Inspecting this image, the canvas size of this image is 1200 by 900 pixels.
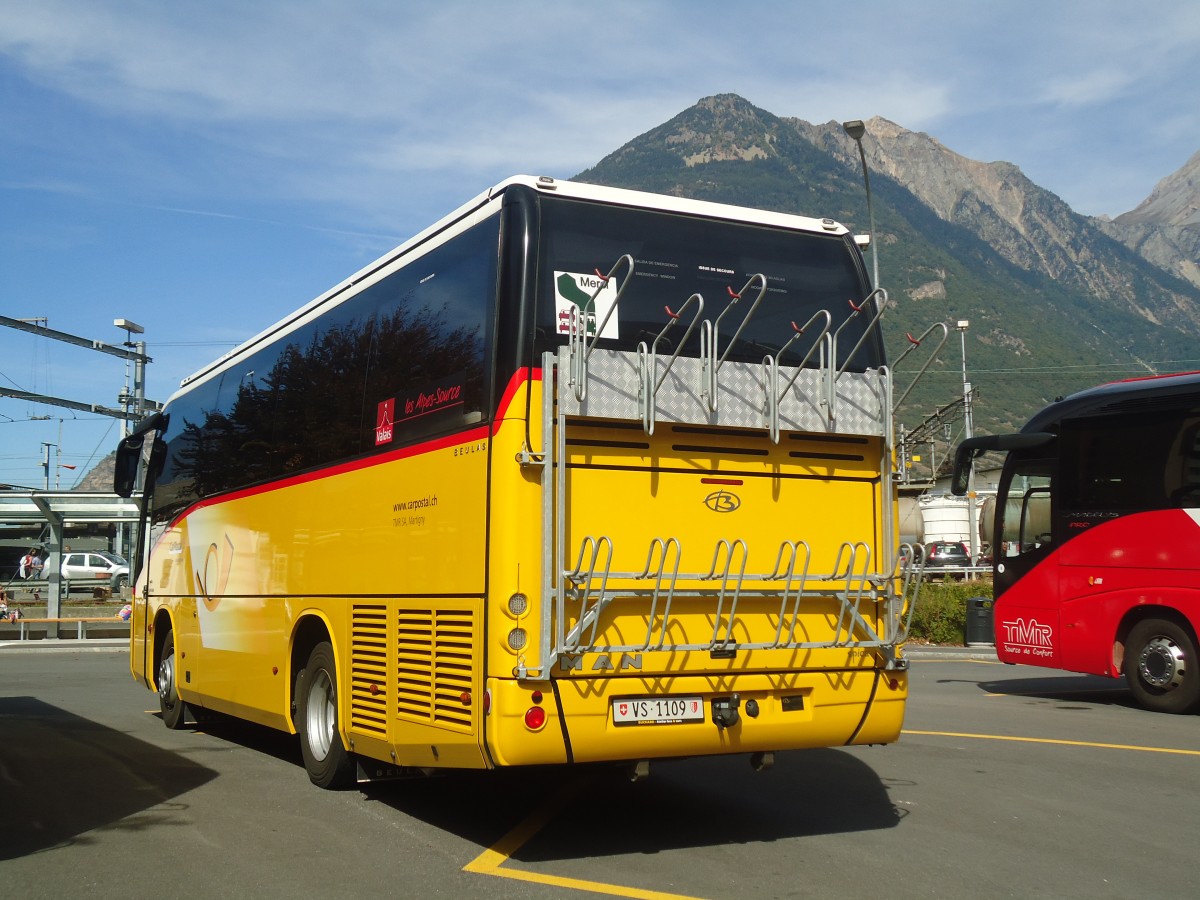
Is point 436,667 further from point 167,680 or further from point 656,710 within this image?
point 167,680

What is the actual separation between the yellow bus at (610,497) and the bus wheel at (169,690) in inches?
188

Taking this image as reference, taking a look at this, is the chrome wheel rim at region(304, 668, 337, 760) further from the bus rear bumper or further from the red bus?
the red bus

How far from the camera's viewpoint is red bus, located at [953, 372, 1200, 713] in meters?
13.7

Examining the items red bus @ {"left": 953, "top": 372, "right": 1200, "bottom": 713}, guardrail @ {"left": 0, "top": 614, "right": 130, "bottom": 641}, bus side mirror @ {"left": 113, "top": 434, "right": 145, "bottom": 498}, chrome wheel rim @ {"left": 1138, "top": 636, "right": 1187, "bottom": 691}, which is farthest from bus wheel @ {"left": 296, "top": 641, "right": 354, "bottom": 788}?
guardrail @ {"left": 0, "top": 614, "right": 130, "bottom": 641}

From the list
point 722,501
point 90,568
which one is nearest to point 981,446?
point 722,501

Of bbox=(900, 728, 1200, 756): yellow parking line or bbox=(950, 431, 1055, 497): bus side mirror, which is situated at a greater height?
bbox=(950, 431, 1055, 497): bus side mirror

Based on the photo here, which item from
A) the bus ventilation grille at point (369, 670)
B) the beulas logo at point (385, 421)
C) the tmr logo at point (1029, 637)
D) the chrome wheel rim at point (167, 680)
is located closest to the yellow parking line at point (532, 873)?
the bus ventilation grille at point (369, 670)

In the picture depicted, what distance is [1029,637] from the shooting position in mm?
15469

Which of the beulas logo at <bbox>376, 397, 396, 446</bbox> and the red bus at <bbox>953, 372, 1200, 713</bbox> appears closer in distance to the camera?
the beulas logo at <bbox>376, 397, 396, 446</bbox>

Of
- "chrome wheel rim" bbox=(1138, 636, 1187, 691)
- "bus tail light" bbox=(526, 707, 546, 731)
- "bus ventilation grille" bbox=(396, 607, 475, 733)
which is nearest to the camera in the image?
"bus tail light" bbox=(526, 707, 546, 731)

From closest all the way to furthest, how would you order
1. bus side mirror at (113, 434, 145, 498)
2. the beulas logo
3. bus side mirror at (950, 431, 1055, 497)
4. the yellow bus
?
the yellow bus → the beulas logo → bus side mirror at (950, 431, 1055, 497) → bus side mirror at (113, 434, 145, 498)

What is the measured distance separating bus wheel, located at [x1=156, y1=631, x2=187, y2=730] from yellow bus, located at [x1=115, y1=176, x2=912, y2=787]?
4763 millimetres

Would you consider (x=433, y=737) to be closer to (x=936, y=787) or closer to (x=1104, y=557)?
(x=936, y=787)

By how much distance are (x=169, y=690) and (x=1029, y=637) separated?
32.8 ft
